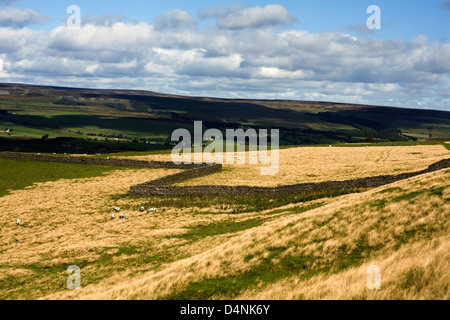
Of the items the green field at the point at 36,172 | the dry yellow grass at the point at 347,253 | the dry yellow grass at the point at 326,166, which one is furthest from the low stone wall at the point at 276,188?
the green field at the point at 36,172

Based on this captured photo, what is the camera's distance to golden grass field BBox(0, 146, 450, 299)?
15039 mm

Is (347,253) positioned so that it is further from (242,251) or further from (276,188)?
(276,188)

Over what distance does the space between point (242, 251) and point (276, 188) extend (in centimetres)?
2105

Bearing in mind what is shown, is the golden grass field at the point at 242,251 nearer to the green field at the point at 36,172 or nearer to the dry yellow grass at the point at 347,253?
the dry yellow grass at the point at 347,253

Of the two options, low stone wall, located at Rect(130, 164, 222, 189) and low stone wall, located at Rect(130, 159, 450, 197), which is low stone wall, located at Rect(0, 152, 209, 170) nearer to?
low stone wall, located at Rect(130, 164, 222, 189)

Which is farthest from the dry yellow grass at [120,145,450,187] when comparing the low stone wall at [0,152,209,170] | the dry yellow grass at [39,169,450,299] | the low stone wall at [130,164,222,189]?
the dry yellow grass at [39,169,450,299]

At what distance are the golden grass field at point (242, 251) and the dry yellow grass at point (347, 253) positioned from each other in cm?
5

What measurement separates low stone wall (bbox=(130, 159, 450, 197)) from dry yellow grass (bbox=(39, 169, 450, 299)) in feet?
46.5

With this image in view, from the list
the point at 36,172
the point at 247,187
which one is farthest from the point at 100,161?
the point at 247,187

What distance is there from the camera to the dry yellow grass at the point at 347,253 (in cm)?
1388

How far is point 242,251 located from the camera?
2114cm

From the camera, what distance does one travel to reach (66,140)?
154 metres

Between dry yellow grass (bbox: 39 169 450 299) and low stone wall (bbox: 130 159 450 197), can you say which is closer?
dry yellow grass (bbox: 39 169 450 299)

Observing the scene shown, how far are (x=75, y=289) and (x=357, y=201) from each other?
1714 centimetres
